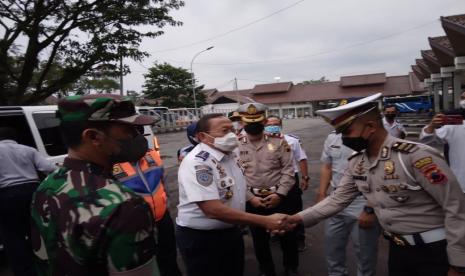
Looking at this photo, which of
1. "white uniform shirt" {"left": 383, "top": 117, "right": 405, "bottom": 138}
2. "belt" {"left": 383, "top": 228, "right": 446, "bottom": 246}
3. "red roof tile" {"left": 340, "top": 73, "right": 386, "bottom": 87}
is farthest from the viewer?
"red roof tile" {"left": 340, "top": 73, "right": 386, "bottom": 87}

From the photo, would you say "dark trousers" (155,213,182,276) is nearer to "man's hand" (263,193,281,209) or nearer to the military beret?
"man's hand" (263,193,281,209)

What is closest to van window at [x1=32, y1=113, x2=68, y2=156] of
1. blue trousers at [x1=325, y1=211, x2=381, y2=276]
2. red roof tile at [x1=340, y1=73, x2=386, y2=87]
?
blue trousers at [x1=325, y1=211, x2=381, y2=276]

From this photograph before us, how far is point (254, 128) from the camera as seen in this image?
3.50m

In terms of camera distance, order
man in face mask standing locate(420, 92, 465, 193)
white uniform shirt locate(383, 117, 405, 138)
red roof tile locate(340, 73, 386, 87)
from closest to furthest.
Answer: man in face mask standing locate(420, 92, 465, 193), white uniform shirt locate(383, 117, 405, 138), red roof tile locate(340, 73, 386, 87)

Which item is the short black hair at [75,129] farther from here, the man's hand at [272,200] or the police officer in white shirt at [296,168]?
the police officer in white shirt at [296,168]

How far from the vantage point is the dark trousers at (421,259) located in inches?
69.7

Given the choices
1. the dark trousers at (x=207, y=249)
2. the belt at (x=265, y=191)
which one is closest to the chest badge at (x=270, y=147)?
the belt at (x=265, y=191)

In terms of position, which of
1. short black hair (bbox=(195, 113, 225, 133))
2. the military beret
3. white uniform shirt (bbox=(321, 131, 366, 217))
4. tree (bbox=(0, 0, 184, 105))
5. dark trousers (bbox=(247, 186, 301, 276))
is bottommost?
dark trousers (bbox=(247, 186, 301, 276))

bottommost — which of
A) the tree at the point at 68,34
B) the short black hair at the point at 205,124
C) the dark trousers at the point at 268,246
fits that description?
the dark trousers at the point at 268,246

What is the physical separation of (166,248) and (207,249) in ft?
2.99

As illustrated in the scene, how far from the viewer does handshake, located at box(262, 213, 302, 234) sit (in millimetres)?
2322

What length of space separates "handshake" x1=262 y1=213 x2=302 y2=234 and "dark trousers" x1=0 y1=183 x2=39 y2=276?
2535mm

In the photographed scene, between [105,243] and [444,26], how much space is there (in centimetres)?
1151

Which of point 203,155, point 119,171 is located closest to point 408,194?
point 203,155
